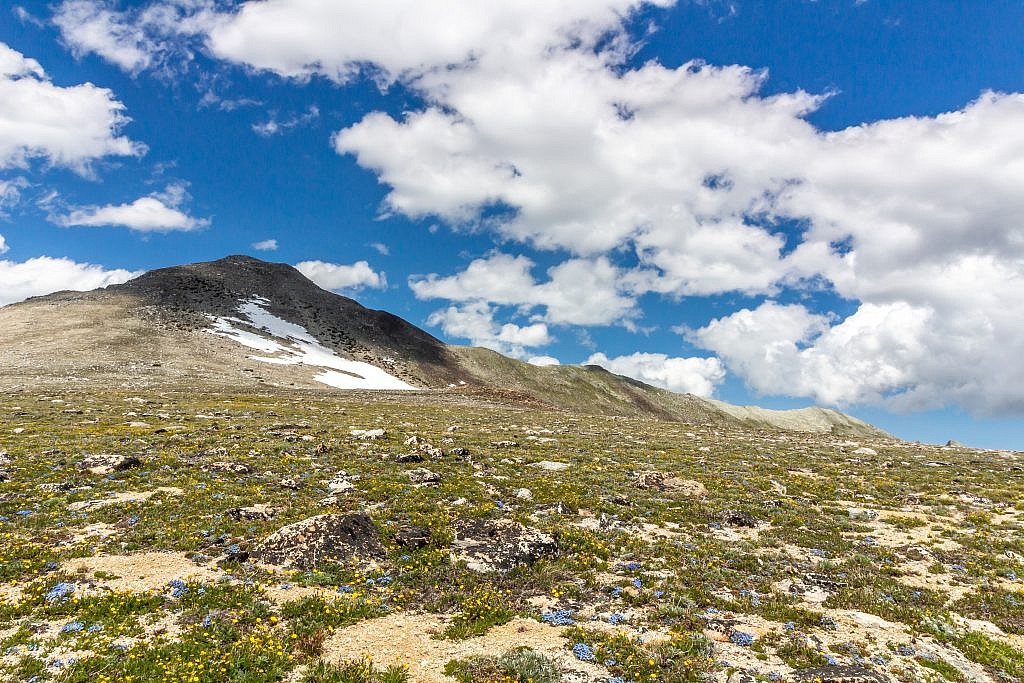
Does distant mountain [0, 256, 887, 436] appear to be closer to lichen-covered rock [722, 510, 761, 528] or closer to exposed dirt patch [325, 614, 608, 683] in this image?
lichen-covered rock [722, 510, 761, 528]

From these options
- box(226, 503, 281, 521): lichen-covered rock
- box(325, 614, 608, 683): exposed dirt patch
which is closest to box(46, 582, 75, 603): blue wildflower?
box(226, 503, 281, 521): lichen-covered rock

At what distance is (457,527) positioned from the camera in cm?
2031

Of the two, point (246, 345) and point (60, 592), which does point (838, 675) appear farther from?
point (246, 345)

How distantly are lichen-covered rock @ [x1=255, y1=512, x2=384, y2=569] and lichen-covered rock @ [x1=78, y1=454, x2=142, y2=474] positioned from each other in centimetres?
1426

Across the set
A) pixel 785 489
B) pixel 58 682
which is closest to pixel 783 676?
pixel 58 682

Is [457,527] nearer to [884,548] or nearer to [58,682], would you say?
[58,682]

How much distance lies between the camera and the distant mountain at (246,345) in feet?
237

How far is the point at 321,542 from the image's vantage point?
58.2ft

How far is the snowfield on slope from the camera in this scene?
93.3 metres

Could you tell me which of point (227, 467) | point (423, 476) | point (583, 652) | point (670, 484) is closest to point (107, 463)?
point (227, 467)

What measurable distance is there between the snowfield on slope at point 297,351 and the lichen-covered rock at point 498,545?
7039cm

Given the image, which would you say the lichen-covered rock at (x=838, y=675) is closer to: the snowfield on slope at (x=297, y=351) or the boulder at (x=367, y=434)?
the boulder at (x=367, y=434)

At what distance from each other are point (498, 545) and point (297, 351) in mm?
98018

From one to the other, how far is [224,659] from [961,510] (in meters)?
33.2
